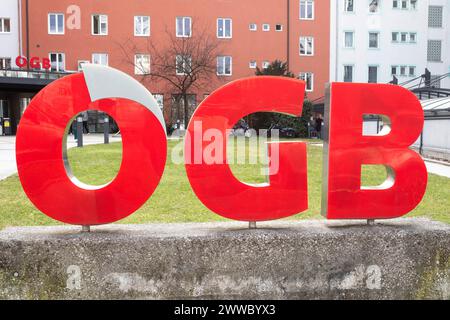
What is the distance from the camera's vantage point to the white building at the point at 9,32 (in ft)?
127

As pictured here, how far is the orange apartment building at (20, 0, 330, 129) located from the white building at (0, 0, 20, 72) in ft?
1.43

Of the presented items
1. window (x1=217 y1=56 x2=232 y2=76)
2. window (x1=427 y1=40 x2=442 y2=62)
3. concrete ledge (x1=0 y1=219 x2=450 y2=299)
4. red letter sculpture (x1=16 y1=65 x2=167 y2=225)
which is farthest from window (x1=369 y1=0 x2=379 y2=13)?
red letter sculpture (x1=16 y1=65 x2=167 y2=225)

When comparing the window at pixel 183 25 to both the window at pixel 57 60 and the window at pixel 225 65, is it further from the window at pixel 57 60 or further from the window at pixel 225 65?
the window at pixel 57 60

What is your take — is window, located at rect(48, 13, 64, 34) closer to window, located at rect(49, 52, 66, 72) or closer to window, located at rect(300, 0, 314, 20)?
window, located at rect(49, 52, 66, 72)

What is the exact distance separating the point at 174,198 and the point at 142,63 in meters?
33.4

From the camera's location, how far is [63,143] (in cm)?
426

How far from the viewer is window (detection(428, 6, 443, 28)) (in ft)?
145

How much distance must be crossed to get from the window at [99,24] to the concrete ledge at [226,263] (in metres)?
38.3

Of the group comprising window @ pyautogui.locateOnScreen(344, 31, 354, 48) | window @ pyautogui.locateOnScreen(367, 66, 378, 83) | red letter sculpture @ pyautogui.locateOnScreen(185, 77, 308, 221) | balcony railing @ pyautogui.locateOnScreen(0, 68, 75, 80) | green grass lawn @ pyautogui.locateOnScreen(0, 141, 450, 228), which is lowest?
green grass lawn @ pyautogui.locateOnScreen(0, 141, 450, 228)

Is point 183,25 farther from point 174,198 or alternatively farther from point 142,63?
point 174,198

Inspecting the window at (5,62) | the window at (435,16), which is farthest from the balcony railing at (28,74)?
the window at (435,16)

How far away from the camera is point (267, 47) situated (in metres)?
41.9

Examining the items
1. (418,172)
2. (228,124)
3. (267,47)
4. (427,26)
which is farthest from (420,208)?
(427,26)

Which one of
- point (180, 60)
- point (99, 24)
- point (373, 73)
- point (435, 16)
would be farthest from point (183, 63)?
point (435, 16)
